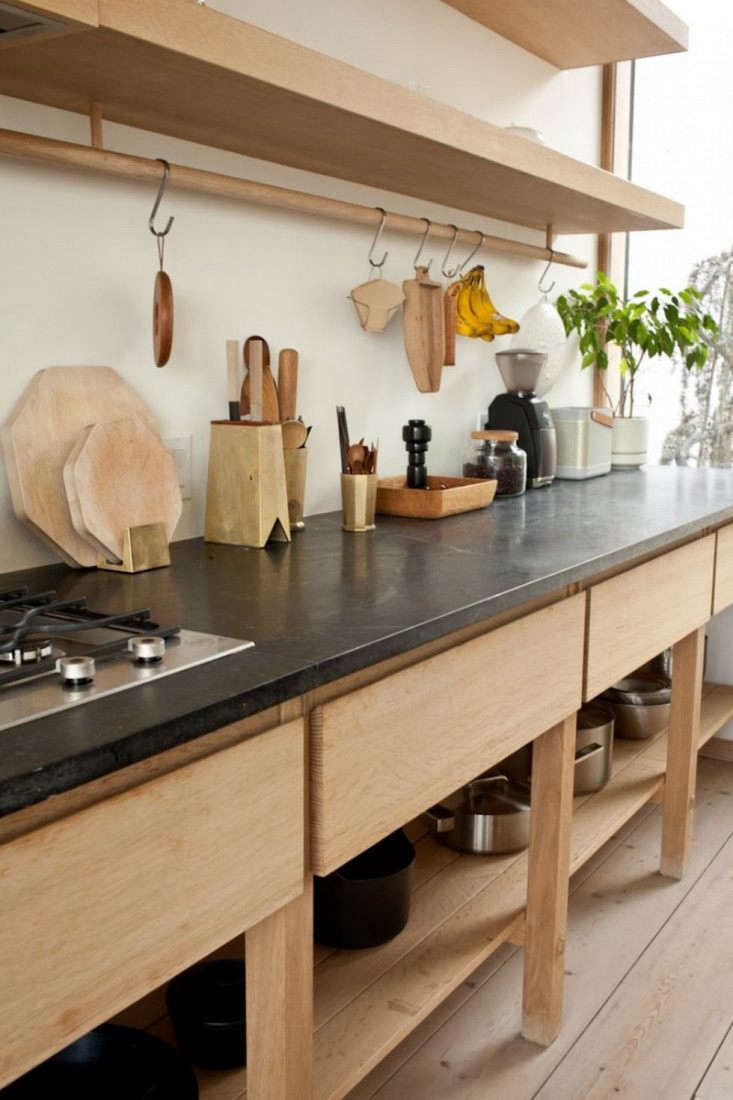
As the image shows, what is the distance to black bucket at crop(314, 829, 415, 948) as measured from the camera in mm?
1571

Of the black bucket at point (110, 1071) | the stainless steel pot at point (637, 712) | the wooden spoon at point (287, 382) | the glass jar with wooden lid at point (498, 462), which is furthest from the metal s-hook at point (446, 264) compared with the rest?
the black bucket at point (110, 1071)

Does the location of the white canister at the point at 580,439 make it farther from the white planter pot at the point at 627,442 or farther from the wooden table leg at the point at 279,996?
the wooden table leg at the point at 279,996

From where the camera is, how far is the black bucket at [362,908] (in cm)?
157

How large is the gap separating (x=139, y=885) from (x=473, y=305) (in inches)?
66.0

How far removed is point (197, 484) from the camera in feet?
5.83

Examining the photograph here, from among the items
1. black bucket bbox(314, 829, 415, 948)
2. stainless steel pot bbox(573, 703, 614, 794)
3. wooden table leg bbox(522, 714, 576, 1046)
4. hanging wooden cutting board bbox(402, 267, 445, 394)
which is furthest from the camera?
stainless steel pot bbox(573, 703, 614, 794)

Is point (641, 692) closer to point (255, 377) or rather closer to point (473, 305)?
point (473, 305)

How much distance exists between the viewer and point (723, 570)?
7.50 feet

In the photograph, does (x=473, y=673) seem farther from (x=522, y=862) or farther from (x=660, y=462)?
(x=660, y=462)

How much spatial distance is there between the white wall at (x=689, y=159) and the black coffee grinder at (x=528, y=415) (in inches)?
35.8

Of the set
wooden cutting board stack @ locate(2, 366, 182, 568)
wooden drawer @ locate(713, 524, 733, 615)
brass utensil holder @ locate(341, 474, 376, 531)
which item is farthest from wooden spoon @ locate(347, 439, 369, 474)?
wooden drawer @ locate(713, 524, 733, 615)

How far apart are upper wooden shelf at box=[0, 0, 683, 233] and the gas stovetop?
1.99 feet

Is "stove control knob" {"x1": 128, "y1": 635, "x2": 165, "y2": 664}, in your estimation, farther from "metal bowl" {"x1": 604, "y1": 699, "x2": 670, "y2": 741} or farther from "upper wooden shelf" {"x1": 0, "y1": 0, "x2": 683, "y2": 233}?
"metal bowl" {"x1": 604, "y1": 699, "x2": 670, "y2": 741}

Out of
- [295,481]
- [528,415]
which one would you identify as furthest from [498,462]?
[295,481]
